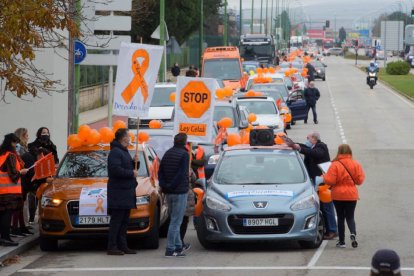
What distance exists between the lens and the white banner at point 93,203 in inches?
592

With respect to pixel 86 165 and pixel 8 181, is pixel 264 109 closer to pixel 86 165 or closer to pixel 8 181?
pixel 86 165

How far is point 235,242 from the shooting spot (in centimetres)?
1535

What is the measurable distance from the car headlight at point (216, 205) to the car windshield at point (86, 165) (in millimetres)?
1477

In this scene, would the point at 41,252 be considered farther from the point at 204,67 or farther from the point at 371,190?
the point at 204,67

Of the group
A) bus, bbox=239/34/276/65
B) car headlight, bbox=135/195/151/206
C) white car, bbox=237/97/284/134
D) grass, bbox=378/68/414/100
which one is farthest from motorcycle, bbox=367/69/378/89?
car headlight, bbox=135/195/151/206

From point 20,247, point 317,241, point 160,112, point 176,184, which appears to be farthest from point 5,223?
point 160,112

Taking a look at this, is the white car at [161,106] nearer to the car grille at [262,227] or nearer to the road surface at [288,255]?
the road surface at [288,255]

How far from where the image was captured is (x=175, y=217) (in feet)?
48.2

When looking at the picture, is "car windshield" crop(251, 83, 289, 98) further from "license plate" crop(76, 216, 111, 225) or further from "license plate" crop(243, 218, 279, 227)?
"license plate" crop(243, 218, 279, 227)

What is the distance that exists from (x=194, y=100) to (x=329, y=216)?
2.81 m

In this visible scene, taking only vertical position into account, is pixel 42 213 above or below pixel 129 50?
below

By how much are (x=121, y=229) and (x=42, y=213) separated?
1141 mm

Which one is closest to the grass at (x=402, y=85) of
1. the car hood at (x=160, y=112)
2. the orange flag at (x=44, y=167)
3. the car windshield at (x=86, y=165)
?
the car hood at (x=160, y=112)

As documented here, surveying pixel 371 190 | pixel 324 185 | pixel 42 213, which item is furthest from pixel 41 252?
pixel 371 190
